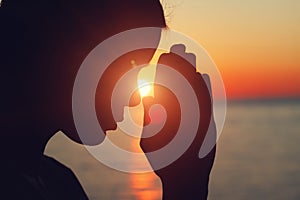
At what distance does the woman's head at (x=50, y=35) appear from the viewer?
61.0 inches

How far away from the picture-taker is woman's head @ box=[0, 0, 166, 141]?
1.55 meters

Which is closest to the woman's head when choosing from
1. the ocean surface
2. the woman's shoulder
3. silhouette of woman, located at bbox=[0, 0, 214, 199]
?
silhouette of woman, located at bbox=[0, 0, 214, 199]

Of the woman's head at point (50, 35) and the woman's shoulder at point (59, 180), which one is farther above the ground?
the woman's head at point (50, 35)

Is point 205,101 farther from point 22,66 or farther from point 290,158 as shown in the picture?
point 290,158

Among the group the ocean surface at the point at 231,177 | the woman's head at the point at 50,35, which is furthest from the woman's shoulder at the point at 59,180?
the ocean surface at the point at 231,177

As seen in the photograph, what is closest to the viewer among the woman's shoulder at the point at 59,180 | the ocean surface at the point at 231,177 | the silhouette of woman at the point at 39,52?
the silhouette of woman at the point at 39,52

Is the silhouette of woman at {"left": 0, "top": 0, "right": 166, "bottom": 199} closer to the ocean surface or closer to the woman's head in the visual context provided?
the woman's head

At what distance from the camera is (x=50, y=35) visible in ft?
5.08

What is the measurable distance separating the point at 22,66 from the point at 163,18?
16.3 inches

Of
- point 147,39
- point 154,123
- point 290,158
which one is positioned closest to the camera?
point 154,123

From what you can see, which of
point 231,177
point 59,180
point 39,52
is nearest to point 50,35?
point 39,52

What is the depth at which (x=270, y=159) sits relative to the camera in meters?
15.8

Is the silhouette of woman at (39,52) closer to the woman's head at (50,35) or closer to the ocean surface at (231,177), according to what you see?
the woman's head at (50,35)

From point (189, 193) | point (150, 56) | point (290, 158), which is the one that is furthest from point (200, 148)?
point (290, 158)
